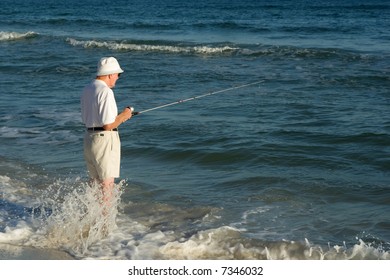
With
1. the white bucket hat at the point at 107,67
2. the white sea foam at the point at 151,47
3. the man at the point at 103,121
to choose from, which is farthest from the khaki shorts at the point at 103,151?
the white sea foam at the point at 151,47

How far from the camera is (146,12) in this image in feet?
137

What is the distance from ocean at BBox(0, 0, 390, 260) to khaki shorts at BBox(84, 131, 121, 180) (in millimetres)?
294

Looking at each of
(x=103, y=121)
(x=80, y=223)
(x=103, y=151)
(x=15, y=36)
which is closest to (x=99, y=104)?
(x=103, y=121)

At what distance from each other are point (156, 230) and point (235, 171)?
2.23 metres

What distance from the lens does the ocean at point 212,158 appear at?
6488mm

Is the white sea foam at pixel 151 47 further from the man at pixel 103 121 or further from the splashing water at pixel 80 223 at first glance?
the man at pixel 103 121

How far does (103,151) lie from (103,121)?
0.99 feet

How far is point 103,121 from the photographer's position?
6.09 meters

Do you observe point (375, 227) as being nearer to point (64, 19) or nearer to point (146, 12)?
point (64, 19)

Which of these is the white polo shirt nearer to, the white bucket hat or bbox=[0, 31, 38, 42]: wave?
the white bucket hat

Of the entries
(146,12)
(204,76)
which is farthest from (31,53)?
(146,12)

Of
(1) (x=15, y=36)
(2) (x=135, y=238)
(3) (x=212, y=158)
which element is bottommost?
(2) (x=135, y=238)

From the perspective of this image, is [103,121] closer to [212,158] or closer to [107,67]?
[107,67]

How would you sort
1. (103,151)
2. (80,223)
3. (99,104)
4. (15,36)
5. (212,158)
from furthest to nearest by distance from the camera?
(15,36)
(212,158)
(80,223)
(103,151)
(99,104)
